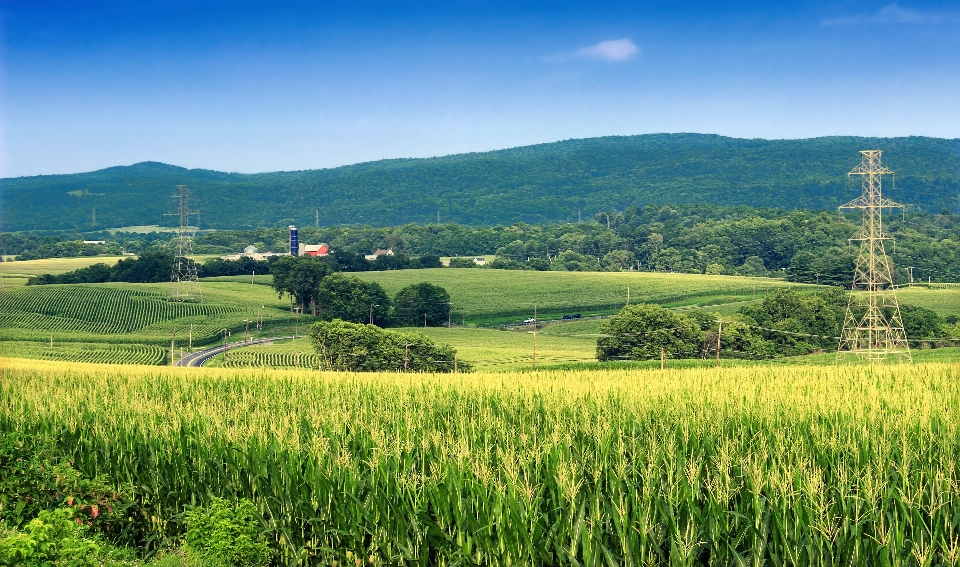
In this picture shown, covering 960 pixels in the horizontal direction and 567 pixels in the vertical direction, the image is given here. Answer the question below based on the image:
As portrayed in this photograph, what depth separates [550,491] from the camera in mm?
9977

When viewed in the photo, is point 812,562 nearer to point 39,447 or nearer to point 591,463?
point 591,463

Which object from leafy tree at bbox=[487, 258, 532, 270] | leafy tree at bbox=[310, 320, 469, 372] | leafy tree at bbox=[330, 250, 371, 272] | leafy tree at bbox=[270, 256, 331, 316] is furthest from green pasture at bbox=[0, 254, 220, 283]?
leafy tree at bbox=[310, 320, 469, 372]

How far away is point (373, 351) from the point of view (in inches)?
2950

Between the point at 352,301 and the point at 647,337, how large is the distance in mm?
39925

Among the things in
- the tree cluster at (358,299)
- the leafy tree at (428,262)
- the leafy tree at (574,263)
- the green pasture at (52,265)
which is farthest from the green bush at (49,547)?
the leafy tree at (574,263)

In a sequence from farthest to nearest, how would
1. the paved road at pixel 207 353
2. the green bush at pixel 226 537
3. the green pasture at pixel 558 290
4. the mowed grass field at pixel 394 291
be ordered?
the green pasture at pixel 558 290
the mowed grass field at pixel 394 291
the paved road at pixel 207 353
the green bush at pixel 226 537

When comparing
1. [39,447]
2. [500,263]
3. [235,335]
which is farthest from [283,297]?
[39,447]

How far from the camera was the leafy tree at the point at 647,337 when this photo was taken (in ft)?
257

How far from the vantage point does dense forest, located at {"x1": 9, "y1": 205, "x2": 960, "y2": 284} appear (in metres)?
125

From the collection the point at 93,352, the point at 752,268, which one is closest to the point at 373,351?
the point at 93,352

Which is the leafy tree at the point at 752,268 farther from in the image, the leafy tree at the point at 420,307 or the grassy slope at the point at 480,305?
the leafy tree at the point at 420,307

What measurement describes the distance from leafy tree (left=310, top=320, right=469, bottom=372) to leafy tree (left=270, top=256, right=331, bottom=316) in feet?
113

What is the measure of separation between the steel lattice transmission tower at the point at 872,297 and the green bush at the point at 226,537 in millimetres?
37088

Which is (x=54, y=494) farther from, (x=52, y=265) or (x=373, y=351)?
(x=52, y=265)
